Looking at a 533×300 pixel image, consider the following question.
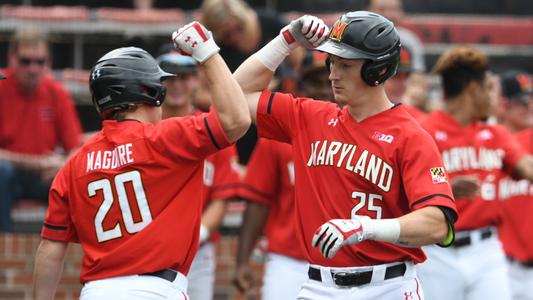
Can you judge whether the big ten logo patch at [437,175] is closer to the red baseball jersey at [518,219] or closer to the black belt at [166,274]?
the black belt at [166,274]

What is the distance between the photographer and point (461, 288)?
24.0ft

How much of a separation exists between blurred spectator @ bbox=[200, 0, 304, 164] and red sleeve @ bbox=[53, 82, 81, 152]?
128cm

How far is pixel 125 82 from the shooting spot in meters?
5.22

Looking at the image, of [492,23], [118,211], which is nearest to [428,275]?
[118,211]

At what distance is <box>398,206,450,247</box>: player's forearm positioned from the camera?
190 inches

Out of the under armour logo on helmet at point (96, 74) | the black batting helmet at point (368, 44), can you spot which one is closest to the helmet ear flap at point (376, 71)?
the black batting helmet at point (368, 44)

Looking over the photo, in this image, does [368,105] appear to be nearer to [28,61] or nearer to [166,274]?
[166,274]

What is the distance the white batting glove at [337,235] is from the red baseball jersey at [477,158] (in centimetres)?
287

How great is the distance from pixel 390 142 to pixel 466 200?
98.0 inches

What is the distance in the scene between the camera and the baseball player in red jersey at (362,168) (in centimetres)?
502

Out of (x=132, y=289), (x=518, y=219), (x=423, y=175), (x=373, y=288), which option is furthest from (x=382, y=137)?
(x=518, y=219)

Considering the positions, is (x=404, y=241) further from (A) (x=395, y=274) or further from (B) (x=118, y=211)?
(B) (x=118, y=211)

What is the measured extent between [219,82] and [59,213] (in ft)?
3.37

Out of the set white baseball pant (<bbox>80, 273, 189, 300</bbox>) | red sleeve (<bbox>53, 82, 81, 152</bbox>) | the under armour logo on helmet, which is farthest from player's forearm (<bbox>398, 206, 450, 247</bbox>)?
red sleeve (<bbox>53, 82, 81, 152</bbox>)
